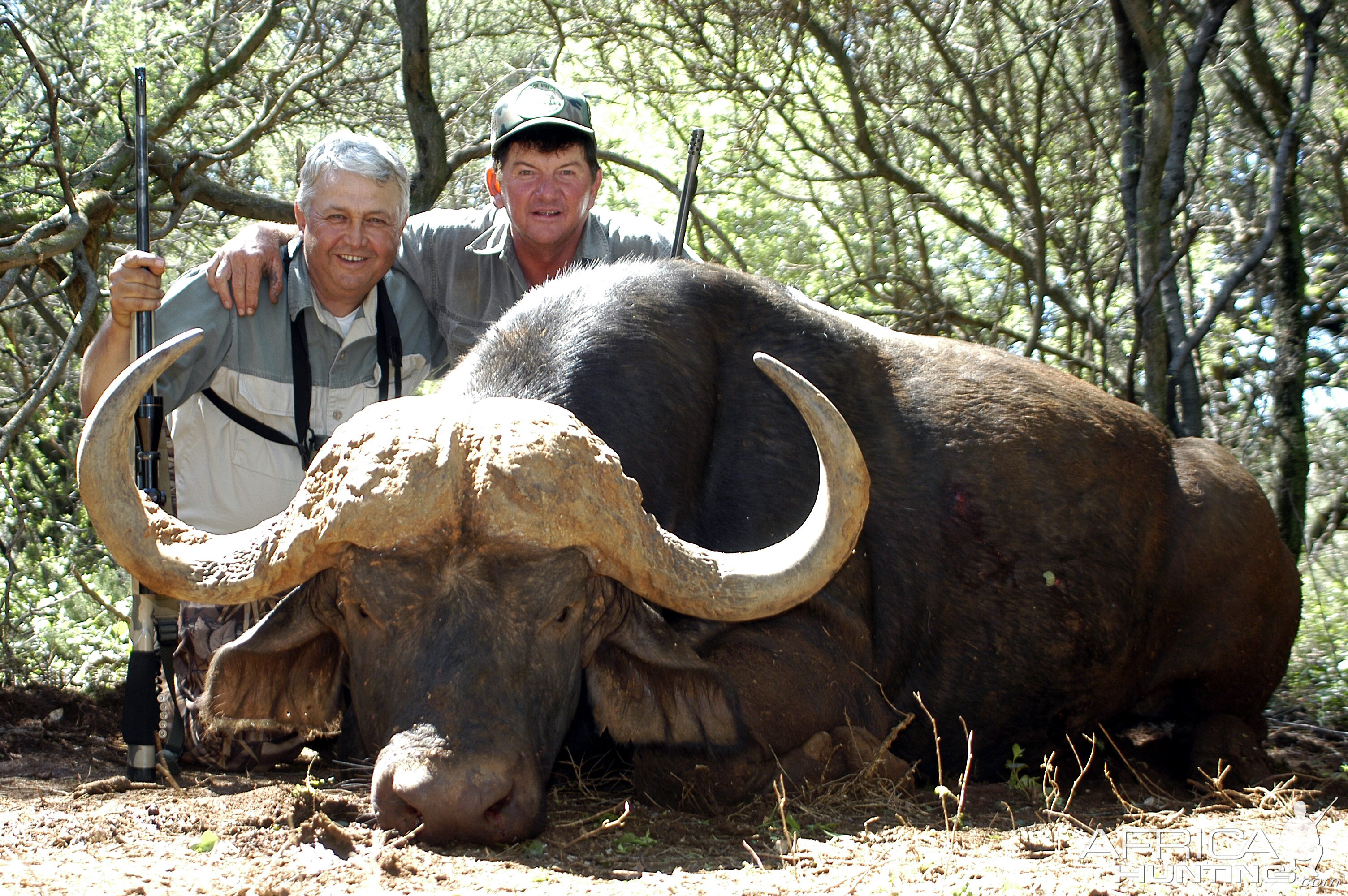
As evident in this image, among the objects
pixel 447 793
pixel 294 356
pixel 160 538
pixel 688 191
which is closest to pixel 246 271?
pixel 294 356

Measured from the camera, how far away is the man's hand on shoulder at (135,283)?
4.86 meters

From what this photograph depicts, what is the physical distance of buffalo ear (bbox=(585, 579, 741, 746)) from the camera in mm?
3686

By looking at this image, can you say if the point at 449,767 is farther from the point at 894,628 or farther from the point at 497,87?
the point at 497,87

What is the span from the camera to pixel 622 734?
12.3 ft

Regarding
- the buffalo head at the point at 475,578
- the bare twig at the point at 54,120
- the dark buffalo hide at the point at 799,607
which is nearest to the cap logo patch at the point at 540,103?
the dark buffalo hide at the point at 799,607

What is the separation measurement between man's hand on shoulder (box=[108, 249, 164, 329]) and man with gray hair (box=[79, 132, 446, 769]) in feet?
1.24

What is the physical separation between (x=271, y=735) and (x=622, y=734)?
1.85m

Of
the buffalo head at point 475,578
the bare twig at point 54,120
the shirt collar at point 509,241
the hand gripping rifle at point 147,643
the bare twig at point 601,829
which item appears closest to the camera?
the buffalo head at point 475,578

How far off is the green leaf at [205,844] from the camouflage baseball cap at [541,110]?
3850 mm

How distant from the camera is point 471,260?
611 centimetres

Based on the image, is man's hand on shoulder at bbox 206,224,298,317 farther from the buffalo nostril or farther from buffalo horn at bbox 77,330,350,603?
the buffalo nostril

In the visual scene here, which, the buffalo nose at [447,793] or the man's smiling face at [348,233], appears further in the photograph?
the man's smiling face at [348,233]

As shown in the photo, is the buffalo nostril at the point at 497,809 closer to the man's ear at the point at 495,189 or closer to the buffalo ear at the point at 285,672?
the buffalo ear at the point at 285,672

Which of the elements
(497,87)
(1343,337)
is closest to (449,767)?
(1343,337)
